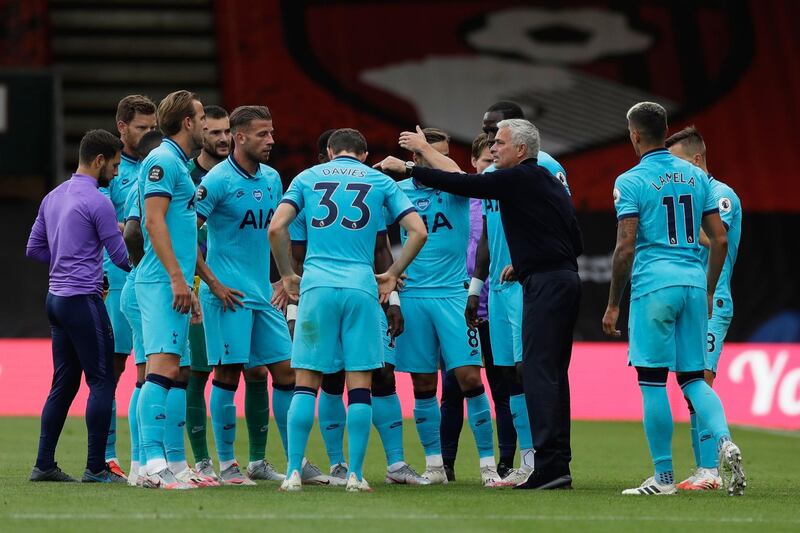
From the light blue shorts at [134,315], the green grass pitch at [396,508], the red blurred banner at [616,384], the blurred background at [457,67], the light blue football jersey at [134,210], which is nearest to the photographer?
the green grass pitch at [396,508]

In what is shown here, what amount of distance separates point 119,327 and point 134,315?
0.82 meters

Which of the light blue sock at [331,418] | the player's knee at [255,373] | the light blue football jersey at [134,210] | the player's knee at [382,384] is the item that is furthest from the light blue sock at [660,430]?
the light blue football jersey at [134,210]

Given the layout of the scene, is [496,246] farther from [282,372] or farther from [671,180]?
[282,372]

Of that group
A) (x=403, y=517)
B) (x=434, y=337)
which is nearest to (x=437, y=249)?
(x=434, y=337)

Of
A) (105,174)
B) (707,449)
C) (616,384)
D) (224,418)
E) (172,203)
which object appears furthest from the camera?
(616,384)

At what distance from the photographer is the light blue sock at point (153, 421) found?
7629 millimetres

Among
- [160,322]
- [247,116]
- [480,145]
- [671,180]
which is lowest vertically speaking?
[160,322]

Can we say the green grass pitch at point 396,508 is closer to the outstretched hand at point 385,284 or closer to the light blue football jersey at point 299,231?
the outstretched hand at point 385,284

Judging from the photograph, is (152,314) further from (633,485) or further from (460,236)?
(633,485)

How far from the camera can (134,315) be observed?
325 inches

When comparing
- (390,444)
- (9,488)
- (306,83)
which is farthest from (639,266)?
(306,83)

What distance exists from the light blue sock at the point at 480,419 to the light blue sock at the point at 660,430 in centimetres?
133

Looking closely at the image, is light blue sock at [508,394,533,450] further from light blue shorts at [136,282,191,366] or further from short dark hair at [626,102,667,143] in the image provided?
light blue shorts at [136,282,191,366]

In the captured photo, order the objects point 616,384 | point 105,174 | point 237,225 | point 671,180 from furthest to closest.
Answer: point 616,384, point 105,174, point 237,225, point 671,180
